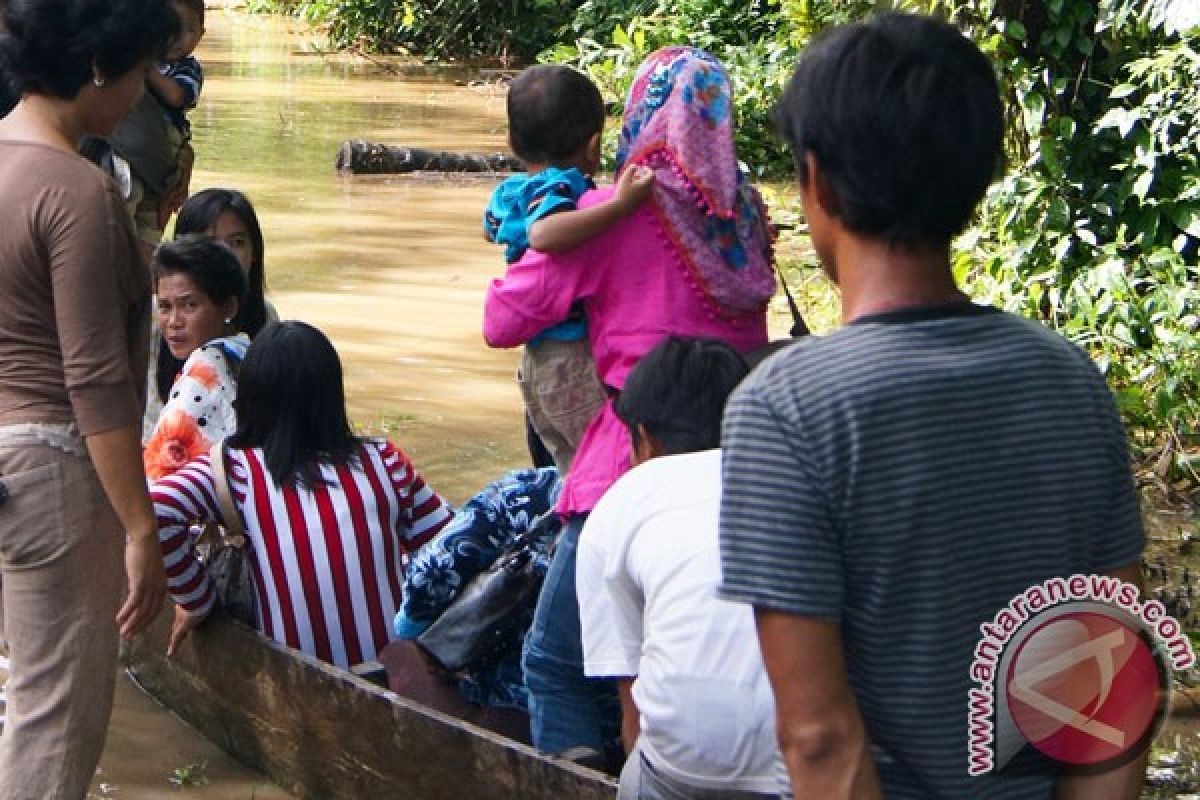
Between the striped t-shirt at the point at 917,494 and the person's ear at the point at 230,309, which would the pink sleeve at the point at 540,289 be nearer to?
the person's ear at the point at 230,309

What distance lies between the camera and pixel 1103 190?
7211 mm

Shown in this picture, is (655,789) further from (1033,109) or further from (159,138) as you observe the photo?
(1033,109)

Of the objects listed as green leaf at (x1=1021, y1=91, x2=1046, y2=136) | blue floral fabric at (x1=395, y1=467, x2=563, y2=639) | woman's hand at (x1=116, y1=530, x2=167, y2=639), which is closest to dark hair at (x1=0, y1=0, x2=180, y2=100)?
woman's hand at (x1=116, y1=530, x2=167, y2=639)

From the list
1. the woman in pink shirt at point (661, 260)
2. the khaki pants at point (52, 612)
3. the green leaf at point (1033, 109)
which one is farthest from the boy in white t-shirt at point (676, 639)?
the green leaf at point (1033, 109)

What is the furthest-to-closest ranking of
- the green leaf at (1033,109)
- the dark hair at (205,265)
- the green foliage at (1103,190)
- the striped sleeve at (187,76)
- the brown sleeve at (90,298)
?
1. the green leaf at (1033,109)
2. the green foliage at (1103,190)
3. the striped sleeve at (187,76)
4. the dark hair at (205,265)
5. the brown sleeve at (90,298)

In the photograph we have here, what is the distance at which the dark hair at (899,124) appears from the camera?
5.65 ft

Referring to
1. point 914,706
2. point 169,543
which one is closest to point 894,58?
point 914,706

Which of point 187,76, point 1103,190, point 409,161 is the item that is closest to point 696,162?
point 187,76

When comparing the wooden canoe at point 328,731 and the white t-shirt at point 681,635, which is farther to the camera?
the wooden canoe at point 328,731

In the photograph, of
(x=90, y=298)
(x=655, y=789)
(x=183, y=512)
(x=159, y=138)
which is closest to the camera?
(x=655, y=789)

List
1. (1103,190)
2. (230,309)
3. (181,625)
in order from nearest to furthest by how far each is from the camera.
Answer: (181,625) → (230,309) → (1103,190)

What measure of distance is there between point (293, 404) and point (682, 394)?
122 cm

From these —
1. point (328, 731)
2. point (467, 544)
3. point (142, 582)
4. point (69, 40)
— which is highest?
point (69, 40)

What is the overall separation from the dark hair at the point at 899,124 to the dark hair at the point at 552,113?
2.12 m
